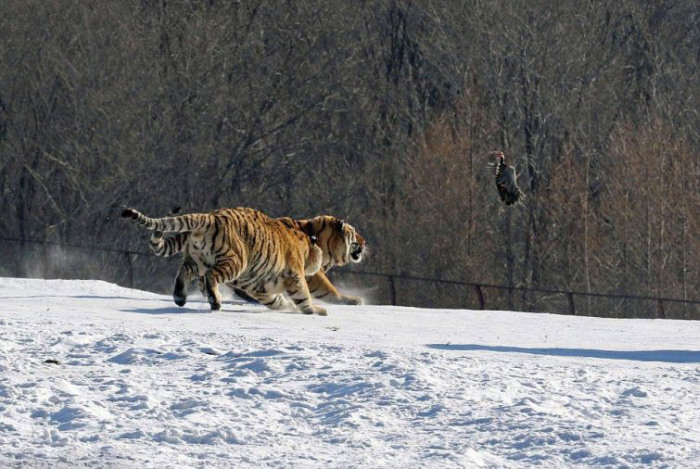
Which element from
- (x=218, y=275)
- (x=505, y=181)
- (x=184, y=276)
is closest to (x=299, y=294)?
(x=218, y=275)

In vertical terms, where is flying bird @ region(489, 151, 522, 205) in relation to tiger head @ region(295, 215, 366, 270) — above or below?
above

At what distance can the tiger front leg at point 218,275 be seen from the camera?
1553 cm

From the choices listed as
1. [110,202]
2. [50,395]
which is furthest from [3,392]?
[110,202]

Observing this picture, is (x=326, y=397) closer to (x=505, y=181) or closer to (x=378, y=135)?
(x=505, y=181)

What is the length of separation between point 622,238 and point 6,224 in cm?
1548

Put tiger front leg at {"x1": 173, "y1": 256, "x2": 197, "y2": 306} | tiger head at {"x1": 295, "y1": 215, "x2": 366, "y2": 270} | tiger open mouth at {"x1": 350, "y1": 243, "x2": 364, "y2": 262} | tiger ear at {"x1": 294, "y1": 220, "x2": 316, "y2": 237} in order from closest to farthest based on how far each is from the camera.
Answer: tiger front leg at {"x1": 173, "y1": 256, "x2": 197, "y2": 306}
tiger ear at {"x1": 294, "y1": 220, "x2": 316, "y2": 237}
tiger head at {"x1": 295, "y1": 215, "x2": 366, "y2": 270}
tiger open mouth at {"x1": 350, "y1": 243, "x2": 364, "y2": 262}

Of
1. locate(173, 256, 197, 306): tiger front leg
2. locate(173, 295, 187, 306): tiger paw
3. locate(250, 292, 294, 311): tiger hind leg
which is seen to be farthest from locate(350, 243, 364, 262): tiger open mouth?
locate(173, 295, 187, 306): tiger paw

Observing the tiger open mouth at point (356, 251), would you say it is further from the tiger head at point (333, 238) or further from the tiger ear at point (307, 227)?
the tiger ear at point (307, 227)

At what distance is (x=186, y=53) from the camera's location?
39594 millimetres

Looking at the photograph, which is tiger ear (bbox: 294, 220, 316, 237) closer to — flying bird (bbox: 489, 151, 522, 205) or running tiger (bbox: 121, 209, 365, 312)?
running tiger (bbox: 121, 209, 365, 312)

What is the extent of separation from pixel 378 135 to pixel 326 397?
109 ft

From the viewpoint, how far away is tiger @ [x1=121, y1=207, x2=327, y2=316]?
15.6 meters

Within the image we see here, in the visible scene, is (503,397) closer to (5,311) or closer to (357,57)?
(5,311)

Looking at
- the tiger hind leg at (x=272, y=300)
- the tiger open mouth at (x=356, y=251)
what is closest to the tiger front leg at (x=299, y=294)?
the tiger hind leg at (x=272, y=300)
